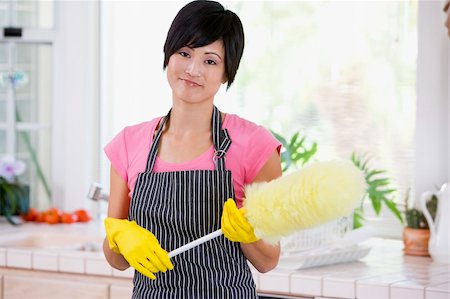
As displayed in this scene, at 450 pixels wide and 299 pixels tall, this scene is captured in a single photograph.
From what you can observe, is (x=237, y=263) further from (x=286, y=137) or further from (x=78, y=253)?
(x=286, y=137)

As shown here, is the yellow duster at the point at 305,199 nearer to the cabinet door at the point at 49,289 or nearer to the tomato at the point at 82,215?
the cabinet door at the point at 49,289

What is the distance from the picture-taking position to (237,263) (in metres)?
1.82

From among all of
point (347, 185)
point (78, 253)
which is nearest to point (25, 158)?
point (78, 253)

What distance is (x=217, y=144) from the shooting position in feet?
5.88

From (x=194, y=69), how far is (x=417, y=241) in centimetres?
150

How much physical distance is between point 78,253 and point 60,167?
2.98 ft

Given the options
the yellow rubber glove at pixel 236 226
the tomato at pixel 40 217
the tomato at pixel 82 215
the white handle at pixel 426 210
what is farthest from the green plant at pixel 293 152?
the yellow rubber glove at pixel 236 226

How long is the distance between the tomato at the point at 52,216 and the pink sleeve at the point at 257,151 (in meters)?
1.88

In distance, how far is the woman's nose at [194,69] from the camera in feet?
5.66

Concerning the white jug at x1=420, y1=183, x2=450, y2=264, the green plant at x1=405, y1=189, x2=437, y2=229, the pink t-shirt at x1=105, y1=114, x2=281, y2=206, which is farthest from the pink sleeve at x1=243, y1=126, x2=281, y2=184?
the green plant at x1=405, y1=189, x2=437, y2=229

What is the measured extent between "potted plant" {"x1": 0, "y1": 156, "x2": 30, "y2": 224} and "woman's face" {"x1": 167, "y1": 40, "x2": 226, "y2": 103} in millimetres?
1881

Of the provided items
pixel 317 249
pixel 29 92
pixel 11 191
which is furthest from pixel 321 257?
pixel 29 92

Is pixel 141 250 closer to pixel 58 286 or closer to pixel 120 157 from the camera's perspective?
pixel 120 157

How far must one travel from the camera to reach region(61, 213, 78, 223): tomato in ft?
11.7
